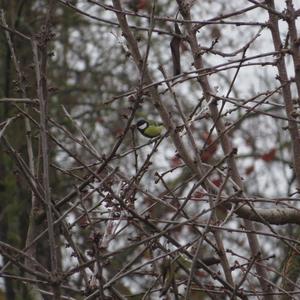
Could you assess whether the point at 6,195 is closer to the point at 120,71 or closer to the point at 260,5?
the point at 120,71

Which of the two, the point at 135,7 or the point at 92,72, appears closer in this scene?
the point at 135,7

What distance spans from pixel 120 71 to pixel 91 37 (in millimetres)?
663

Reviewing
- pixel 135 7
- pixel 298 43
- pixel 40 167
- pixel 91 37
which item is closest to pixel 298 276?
pixel 298 43

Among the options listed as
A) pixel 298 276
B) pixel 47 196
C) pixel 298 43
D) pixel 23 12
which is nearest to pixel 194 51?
pixel 298 43

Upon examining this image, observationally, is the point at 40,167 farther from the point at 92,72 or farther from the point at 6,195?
the point at 92,72

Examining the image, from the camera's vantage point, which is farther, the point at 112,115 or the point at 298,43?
the point at 112,115

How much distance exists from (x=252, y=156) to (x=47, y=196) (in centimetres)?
910

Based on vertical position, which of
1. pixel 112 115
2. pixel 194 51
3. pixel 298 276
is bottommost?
pixel 298 276

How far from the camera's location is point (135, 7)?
350 inches

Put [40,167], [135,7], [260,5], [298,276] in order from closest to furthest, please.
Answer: [40,167]
[260,5]
[298,276]
[135,7]

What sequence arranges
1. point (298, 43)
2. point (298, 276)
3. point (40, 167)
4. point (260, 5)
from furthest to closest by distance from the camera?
point (298, 276) < point (298, 43) < point (260, 5) < point (40, 167)

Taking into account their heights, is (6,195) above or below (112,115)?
below

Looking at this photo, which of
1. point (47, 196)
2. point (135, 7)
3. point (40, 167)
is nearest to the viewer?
point (47, 196)

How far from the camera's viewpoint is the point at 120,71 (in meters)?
10.9
